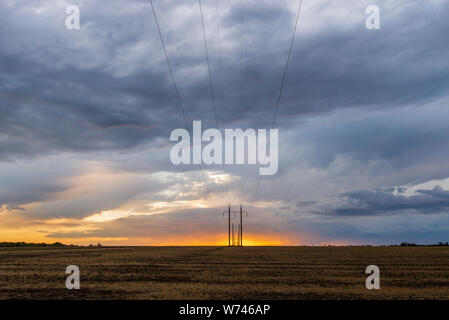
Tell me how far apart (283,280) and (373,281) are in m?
4.33

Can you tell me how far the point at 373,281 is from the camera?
22031 millimetres
